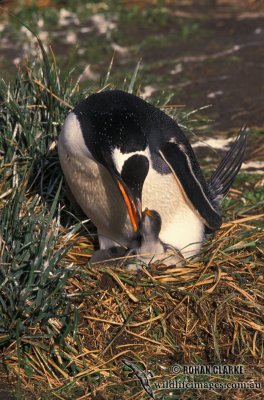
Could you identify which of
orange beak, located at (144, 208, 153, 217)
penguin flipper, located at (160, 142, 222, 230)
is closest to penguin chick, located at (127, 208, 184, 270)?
orange beak, located at (144, 208, 153, 217)

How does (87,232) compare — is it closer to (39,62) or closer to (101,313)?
(101,313)

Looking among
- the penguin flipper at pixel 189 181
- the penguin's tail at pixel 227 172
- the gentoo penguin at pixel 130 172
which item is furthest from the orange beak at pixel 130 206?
the penguin's tail at pixel 227 172

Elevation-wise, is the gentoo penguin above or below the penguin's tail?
above

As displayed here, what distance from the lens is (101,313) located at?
13.2 ft

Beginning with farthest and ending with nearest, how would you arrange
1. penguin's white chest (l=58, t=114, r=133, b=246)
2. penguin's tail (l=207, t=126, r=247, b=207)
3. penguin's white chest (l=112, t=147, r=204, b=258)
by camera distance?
penguin's tail (l=207, t=126, r=247, b=207), penguin's white chest (l=112, t=147, r=204, b=258), penguin's white chest (l=58, t=114, r=133, b=246)

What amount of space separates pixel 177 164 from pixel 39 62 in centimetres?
151

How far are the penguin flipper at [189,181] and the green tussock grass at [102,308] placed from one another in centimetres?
13

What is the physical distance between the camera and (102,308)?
405 centimetres

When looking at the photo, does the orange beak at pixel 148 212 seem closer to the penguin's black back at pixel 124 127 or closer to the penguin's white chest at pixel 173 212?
the penguin's white chest at pixel 173 212

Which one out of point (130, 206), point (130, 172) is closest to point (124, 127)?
point (130, 172)

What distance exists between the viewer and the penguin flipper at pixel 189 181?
4.35 meters

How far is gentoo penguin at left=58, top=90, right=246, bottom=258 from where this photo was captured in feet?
13.0

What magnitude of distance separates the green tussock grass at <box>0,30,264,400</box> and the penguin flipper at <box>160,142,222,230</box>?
13cm

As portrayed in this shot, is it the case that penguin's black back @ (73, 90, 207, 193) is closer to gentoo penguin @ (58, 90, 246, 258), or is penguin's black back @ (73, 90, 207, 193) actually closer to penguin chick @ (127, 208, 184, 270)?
gentoo penguin @ (58, 90, 246, 258)
